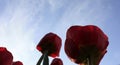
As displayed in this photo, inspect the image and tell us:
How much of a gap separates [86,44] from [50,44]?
0.24 meters

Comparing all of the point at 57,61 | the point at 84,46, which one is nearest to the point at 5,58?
the point at 57,61

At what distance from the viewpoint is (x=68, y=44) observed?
170 cm

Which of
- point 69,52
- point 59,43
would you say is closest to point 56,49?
point 59,43

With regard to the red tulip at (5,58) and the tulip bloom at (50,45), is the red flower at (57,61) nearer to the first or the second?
the tulip bloom at (50,45)

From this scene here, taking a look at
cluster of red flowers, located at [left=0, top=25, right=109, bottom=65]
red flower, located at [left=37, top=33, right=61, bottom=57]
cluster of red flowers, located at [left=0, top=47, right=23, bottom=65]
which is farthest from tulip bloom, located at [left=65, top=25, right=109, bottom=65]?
cluster of red flowers, located at [left=0, top=47, right=23, bottom=65]

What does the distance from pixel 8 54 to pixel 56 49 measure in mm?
230

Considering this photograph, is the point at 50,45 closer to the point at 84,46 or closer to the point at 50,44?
the point at 50,44

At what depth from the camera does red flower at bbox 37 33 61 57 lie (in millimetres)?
1833

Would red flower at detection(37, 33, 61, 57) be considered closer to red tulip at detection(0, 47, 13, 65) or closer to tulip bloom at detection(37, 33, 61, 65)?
tulip bloom at detection(37, 33, 61, 65)

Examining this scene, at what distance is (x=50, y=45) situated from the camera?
6.09 ft

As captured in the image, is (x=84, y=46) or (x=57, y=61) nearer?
(x=84, y=46)

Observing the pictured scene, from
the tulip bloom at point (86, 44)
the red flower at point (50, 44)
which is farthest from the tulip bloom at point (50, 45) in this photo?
the tulip bloom at point (86, 44)

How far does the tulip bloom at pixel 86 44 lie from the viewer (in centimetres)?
166

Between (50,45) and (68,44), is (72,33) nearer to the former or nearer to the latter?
(68,44)
